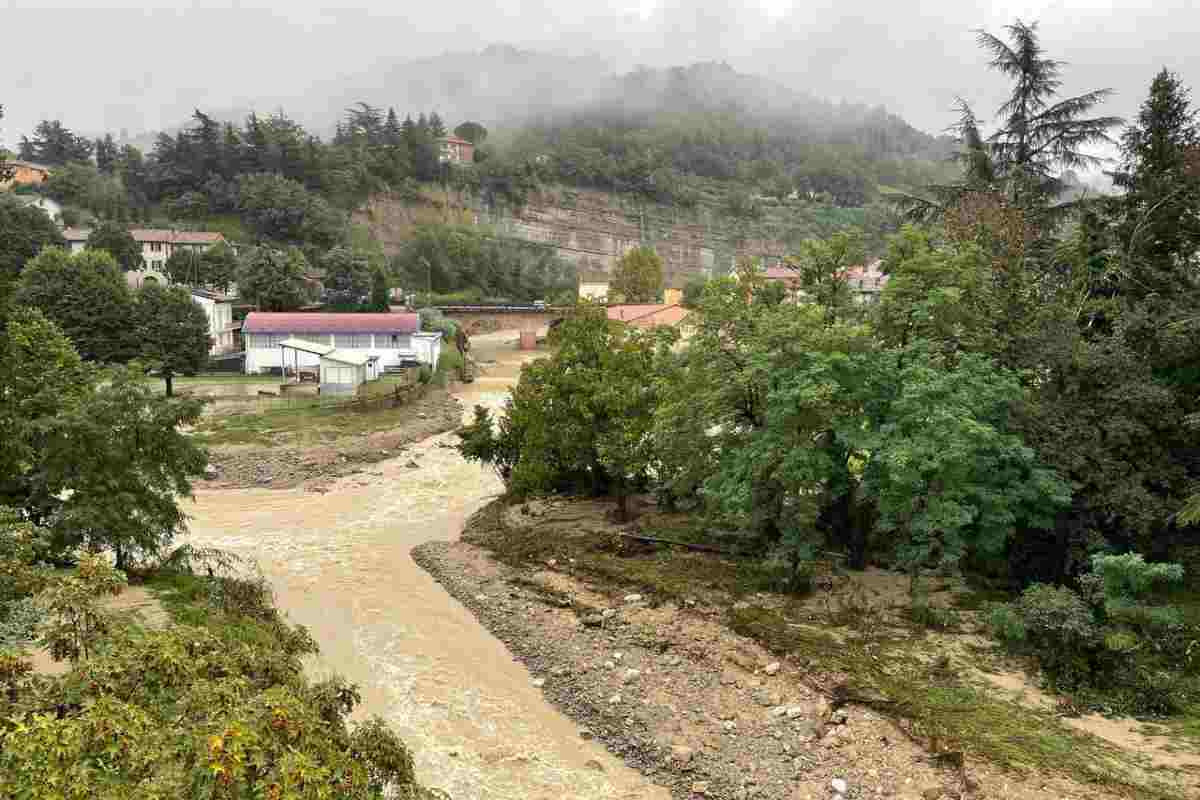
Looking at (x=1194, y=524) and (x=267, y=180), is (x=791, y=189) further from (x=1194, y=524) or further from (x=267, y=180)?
(x=1194, y=524)

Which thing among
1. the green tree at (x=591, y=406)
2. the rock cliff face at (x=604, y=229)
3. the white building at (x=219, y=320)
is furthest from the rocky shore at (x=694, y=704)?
the rock cliff face at (x=604, y=229)

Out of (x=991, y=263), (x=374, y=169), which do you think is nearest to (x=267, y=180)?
(x=374, y=169)

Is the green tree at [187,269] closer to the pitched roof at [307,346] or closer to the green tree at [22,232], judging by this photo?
the green tree at [22,232]

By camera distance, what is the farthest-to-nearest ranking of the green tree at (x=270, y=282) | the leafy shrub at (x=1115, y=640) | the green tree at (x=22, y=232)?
the green tree at (x=270, y=282)
the green tree at (x=22, y=232)
the leafy shrub at (x=1115, y=640)

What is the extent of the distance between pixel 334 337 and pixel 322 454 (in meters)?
17.9

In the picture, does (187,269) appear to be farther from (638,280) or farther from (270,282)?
(638,280)

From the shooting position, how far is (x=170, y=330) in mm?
42219

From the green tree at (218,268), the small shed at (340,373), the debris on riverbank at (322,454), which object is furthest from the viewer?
the green tree at (218,268)

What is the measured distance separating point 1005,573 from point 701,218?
409ft

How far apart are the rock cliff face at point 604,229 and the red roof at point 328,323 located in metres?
61.6

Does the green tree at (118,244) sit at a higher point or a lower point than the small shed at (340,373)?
higher

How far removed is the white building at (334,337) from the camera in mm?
49531

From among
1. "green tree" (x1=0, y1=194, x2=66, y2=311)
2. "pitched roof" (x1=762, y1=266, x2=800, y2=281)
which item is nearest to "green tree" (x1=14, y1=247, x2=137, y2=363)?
"green tree" (x1=0, y1=194, x2=66, y2=311)

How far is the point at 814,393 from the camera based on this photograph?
53.5 feet
